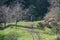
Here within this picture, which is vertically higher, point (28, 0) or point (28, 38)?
point (28, 0)

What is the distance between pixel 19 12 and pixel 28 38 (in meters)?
43.6

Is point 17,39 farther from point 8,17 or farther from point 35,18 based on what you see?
point 35,18

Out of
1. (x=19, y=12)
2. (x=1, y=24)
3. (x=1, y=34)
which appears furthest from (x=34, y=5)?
(x=1, y=34)

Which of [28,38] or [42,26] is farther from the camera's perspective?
[42,26]

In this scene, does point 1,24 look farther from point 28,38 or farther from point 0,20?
point 28,38

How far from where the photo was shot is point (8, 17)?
10775 cm

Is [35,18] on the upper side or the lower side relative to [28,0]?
lower

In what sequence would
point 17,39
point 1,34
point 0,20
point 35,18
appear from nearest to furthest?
1. point 17,39
2. point 1,34
3. point 0,20
4. point 35,18

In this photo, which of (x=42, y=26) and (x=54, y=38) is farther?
(x=42, y=26)

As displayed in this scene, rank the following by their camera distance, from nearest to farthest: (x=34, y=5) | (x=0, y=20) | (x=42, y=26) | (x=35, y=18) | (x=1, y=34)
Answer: (x=1, y=34) → (x=42, y=26) → (x=0, y=20) → (x=35, y=18) → (x=34, y=5)

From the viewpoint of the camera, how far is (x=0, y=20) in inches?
4141

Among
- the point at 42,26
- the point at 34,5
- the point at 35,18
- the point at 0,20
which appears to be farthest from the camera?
the point at 34,5

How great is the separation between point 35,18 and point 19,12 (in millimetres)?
22936

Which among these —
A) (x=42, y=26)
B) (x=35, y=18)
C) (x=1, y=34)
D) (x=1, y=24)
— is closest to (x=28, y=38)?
(x=1, y=34)
